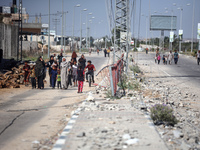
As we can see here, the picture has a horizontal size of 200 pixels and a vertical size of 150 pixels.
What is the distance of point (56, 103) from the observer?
41.8ft

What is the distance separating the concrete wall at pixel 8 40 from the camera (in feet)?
129

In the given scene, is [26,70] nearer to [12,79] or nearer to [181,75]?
[12,79]

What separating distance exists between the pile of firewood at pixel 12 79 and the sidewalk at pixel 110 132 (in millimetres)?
8653

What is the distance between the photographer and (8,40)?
4066 centimetres

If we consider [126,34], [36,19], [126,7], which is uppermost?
[36,19]

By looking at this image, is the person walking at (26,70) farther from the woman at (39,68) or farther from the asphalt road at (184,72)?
the asphalt road at (184,72)

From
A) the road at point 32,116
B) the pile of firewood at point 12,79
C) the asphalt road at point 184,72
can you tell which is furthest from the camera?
the asphalt road at point 184,72

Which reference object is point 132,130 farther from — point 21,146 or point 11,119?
point 11,119

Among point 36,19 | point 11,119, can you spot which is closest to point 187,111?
point 11,119

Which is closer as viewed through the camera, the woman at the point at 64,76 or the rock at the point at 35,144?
the rock at the point at 35,144

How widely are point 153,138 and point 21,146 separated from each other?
2.54m

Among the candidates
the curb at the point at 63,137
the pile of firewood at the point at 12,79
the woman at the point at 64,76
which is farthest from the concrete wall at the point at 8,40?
the curb at the point at 63,137

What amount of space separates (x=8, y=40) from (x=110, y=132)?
35384mm

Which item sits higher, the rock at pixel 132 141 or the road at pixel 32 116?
the rock at pixel 132 141
